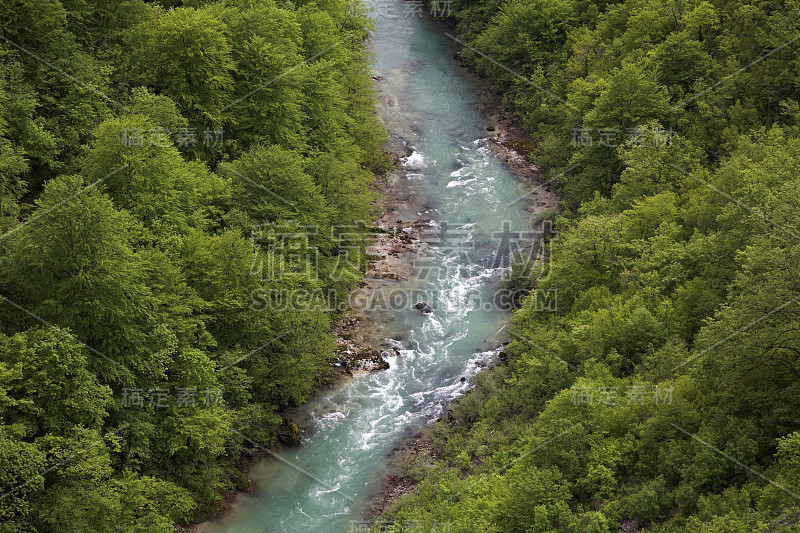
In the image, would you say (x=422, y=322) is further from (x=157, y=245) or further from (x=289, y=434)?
(x=157, y=245)

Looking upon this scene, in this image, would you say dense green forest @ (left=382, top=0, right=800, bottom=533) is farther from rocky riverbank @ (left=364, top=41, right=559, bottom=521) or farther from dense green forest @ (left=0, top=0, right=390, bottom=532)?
dense green forest @ (left=0, top=0, right=390, bottom=532)

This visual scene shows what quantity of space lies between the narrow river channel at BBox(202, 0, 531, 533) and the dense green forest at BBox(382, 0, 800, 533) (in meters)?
2.74

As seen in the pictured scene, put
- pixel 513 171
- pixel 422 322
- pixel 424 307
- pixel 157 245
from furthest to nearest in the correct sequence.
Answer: pixel 513 171
pixel 424 307
pixel 422 322
pixel 157 245

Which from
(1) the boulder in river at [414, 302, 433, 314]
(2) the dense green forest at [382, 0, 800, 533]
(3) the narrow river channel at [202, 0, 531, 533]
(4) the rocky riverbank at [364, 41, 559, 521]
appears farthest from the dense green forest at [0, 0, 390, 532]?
(2) the dense green forest at [382, 0, 800, 533]

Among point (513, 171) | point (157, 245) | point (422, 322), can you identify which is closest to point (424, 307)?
point (422, 322)

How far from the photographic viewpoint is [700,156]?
45.2 meters

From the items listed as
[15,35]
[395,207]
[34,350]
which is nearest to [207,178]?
[15,35]

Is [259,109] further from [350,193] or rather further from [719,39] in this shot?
[719,39]

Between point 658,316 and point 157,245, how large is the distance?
23163 mm

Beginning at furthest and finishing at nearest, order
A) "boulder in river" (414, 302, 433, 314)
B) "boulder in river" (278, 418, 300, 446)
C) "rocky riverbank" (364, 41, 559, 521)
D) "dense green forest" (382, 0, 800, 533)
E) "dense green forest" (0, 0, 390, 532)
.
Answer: "boulder in river" (414, 302, 433, 314) < "boulder in river" (278, 418, 300, 446) < "rocky riverbank" (364, 41, 559, 521) < "dense green forest" (0, 0, 390, 532) < "dense green forest" (382, 0, 800, 533)

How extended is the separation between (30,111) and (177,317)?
13.0 m

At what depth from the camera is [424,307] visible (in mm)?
48188

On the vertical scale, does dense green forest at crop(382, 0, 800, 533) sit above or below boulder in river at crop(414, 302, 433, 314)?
above

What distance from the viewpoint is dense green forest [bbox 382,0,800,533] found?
26.8 m
